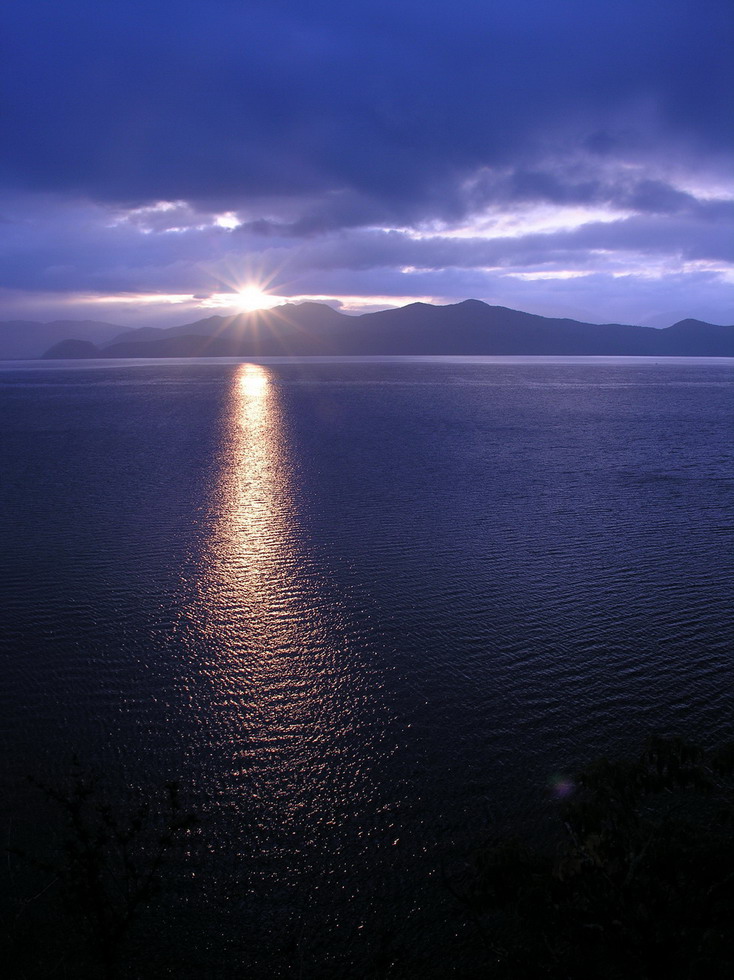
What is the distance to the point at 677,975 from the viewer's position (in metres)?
6.73

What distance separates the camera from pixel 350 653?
15.1m

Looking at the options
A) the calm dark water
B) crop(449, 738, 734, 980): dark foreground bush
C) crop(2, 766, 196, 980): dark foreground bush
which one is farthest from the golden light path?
crop(449, 738, 734, 980): dark foreground bush

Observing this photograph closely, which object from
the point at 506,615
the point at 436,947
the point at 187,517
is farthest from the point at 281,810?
the point at 187,517

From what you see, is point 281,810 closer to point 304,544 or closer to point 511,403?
point 304,544

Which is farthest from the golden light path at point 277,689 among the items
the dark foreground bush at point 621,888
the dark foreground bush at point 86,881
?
the dark foreground bush at point 621,888

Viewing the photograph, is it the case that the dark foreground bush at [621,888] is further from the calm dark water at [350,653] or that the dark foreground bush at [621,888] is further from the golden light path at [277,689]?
the golden light path at [277,689]

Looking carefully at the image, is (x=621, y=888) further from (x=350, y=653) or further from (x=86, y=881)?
(x=350, y=653)

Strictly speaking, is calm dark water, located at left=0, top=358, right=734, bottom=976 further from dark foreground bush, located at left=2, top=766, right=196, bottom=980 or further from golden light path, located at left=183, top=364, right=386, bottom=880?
dark foreground bush, located at left=2, top=766, right=196, bottom=980

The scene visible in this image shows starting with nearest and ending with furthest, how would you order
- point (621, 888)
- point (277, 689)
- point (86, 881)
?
point (621, 888), point (86, 881), point (277, 689)

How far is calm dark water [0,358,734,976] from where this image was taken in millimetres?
9570

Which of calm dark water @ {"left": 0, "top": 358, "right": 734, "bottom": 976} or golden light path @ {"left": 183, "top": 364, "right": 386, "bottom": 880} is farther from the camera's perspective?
golden light path @ {"left": 183, "top": 364, "right": 386, "bottom": 880}

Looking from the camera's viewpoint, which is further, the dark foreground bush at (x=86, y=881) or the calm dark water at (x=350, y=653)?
the calm dark water at (x=350, y=653)

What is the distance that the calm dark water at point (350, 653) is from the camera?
377 inches

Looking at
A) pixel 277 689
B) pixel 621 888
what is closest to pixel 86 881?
pixel 277 689
